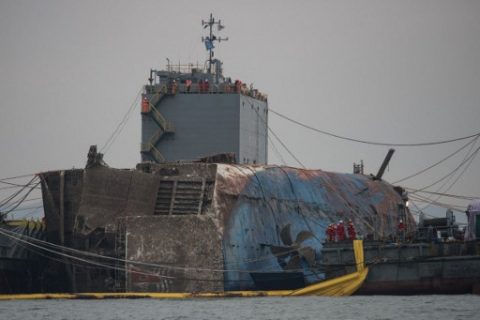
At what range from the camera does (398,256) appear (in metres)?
58.8

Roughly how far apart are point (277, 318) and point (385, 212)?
28.5 metres

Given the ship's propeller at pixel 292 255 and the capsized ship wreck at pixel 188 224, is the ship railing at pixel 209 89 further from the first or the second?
the ship's propeller at pixel 292 255

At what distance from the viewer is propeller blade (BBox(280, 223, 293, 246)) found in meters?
64.8

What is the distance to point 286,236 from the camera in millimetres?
65062

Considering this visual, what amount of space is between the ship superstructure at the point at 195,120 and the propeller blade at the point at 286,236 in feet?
63.4

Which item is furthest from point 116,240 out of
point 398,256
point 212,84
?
point 212,84

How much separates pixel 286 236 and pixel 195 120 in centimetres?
2146

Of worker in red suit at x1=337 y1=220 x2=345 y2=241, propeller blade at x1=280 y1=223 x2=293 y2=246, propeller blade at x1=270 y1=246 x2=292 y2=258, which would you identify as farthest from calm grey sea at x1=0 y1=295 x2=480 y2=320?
propeller blade at x1=280 y1=223 x2=293 y2=246

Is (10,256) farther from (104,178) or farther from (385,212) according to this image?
(385,212)

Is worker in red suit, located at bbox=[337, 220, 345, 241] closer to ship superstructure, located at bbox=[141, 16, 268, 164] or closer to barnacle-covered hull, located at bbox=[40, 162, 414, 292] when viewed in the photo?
barnacle-covered hull, located at bbox=[40, 162, 414, 292]

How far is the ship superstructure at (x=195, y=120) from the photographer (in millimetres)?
84625

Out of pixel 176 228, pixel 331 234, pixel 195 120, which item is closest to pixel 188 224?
pixel 176 228

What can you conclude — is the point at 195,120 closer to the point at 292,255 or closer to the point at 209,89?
the point at 209,89

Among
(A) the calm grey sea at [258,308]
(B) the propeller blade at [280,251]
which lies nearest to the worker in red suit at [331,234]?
(B) the propeller blade at [280,251]
